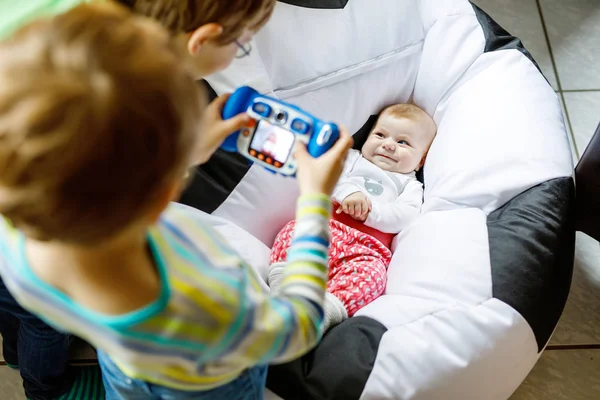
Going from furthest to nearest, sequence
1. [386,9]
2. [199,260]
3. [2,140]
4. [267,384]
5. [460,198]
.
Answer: [386,9]
[460,198]
[267,384]
[199,260]
[2,140]

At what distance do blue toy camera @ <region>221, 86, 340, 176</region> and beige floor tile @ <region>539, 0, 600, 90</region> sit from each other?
3.51ft

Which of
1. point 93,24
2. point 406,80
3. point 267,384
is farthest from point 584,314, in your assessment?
point 93,24

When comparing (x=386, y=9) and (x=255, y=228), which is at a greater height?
(x=386, y=9)

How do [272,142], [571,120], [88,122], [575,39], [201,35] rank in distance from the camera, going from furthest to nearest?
[575,39] < [571,120] < [272,142] < [201,35] < [88,122]

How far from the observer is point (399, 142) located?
4.17 feet

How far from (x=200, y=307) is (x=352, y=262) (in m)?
0.65

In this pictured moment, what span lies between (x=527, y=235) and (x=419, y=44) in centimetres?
50

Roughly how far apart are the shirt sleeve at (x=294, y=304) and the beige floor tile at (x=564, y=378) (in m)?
0.73

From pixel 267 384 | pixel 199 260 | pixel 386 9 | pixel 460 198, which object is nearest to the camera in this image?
pixel 199 260

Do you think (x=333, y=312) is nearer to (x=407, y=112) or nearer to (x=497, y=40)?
Answer: (x=407, y=112)

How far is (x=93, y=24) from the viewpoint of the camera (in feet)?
1.29

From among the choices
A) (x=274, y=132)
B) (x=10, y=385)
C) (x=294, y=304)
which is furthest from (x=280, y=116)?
(x=10, y=385)

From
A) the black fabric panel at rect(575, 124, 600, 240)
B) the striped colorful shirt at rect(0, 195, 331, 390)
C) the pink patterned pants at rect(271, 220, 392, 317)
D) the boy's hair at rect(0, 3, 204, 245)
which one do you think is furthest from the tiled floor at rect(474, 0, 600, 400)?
the boy's hair at rect(0, 3, 204, 245)

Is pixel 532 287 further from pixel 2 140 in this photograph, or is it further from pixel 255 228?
pixel 2 140
